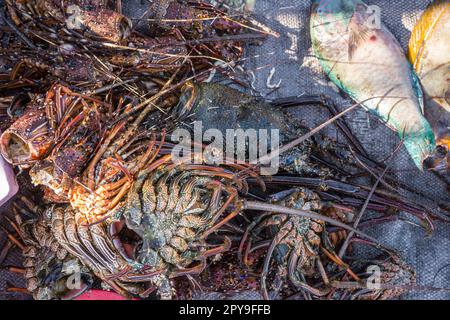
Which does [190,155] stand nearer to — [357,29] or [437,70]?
[357,29]

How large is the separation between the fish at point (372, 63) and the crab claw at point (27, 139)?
165 centimetres

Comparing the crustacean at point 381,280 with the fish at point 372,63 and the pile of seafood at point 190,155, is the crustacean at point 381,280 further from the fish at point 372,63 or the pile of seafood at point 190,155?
the fish at point 372,63

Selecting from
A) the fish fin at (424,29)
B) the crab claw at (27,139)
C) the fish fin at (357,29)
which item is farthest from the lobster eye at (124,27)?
the fish fin at (424,29)

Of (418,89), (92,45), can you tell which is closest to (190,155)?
(92,45)

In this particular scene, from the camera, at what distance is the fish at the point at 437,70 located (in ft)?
10.5

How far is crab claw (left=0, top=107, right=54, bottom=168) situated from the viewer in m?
2.89

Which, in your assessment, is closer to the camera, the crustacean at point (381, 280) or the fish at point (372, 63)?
the crustacean at point (381, 280)

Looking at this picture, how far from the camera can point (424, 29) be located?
3256 millimetres

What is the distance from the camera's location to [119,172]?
9.53 feet

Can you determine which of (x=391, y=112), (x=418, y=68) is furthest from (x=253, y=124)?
(x=418, y=68)

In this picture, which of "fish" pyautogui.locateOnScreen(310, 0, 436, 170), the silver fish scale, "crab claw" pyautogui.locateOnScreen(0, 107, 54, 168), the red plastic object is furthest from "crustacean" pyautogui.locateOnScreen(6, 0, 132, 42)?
the red plastic object

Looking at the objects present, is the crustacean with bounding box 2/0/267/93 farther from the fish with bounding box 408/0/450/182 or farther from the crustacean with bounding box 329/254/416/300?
the crustacean with bounding box 329/254/416/300

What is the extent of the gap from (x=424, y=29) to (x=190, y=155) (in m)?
1.61

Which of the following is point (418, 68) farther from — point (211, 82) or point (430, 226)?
point (211, 82)
